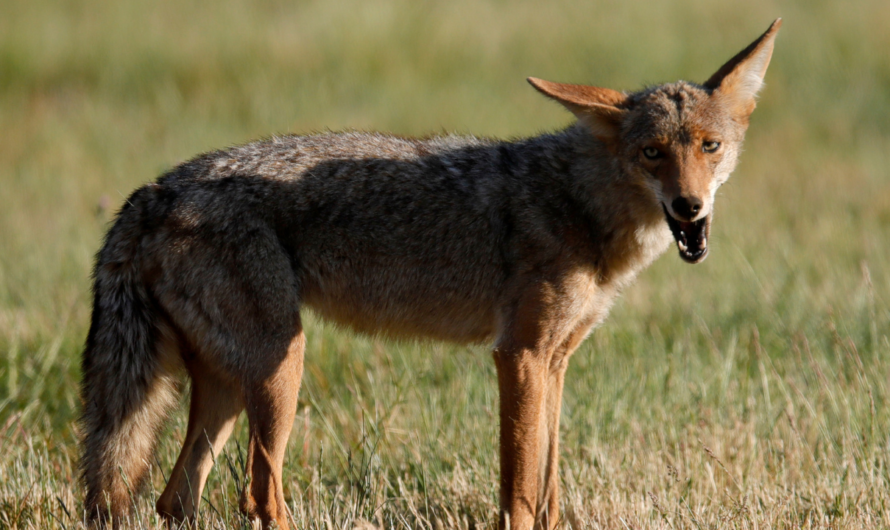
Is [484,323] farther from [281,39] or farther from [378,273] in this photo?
[281,39]

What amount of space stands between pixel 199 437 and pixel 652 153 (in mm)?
2384

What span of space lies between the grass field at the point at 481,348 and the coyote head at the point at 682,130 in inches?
40.6

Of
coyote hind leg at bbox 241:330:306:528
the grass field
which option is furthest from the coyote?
the grass field

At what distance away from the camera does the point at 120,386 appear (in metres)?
3.65

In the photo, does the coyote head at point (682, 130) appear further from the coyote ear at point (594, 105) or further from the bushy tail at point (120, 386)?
the bushy tail at point (120, 386)

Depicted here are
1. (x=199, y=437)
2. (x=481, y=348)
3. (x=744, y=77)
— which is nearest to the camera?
(x=199, y=437)

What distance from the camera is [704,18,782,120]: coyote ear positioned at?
13.1 feet

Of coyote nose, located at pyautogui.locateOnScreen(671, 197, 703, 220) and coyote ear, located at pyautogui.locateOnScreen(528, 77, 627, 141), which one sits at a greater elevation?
coyote ear, located at pyautogui.locateOnScreen(528, 77, 627, 141)

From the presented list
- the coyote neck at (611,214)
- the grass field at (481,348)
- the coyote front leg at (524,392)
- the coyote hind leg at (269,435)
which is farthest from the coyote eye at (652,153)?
the coyote hind leg at (269,435)

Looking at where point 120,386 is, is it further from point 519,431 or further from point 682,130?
point 682,130

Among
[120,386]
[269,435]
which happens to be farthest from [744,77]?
[120,386]

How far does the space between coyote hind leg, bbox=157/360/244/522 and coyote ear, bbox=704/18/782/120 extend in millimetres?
2601

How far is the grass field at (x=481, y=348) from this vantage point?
4.04 metres

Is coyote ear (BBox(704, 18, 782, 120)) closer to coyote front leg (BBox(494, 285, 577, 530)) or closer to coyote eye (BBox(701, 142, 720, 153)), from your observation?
coyote eye (BBox(701, 142, 720, 153))
